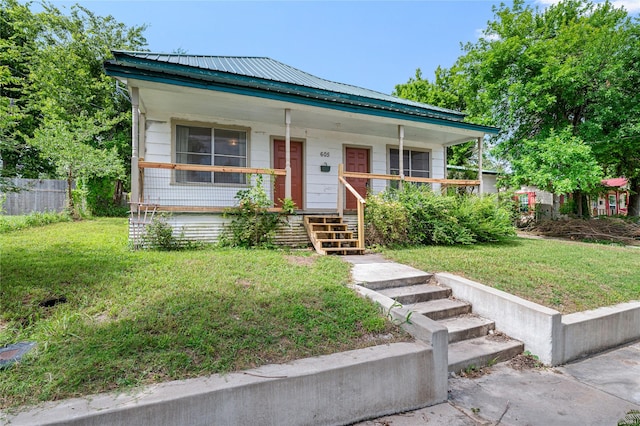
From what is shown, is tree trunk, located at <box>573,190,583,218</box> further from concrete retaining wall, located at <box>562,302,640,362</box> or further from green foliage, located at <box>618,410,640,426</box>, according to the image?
green foliage, located at <box>618,410,640,426</box>

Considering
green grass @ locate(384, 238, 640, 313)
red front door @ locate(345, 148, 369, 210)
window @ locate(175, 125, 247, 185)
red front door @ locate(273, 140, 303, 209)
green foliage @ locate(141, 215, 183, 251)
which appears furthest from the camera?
red front door @ locate(345, 148, 369, 210)

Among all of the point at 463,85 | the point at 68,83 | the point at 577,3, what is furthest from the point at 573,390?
the point at 68,83

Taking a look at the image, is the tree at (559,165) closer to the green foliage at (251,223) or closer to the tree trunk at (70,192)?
the green foliage at (251,223)

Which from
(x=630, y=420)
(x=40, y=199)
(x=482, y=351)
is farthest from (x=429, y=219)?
(x=40, y=199)

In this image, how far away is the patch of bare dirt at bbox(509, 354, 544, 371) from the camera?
132 inches

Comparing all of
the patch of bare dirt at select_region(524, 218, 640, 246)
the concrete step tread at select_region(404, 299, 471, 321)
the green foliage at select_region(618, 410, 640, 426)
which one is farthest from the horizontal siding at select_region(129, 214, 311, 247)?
the patch of bare dirt at select_region(524, 218, 640, 246)

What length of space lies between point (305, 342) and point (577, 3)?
18.2 meters

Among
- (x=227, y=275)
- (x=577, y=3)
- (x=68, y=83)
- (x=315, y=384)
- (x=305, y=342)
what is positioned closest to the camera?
(x=315, y=384)

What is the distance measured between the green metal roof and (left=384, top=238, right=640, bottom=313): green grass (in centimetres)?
387

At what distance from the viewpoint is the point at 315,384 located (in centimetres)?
225

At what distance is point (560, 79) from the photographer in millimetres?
11430

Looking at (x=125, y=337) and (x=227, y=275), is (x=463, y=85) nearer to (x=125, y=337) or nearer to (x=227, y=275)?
(x=227, y=275)

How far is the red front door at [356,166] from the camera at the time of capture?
32.5 ft

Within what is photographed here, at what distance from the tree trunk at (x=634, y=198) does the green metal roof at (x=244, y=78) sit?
29.3 feet
